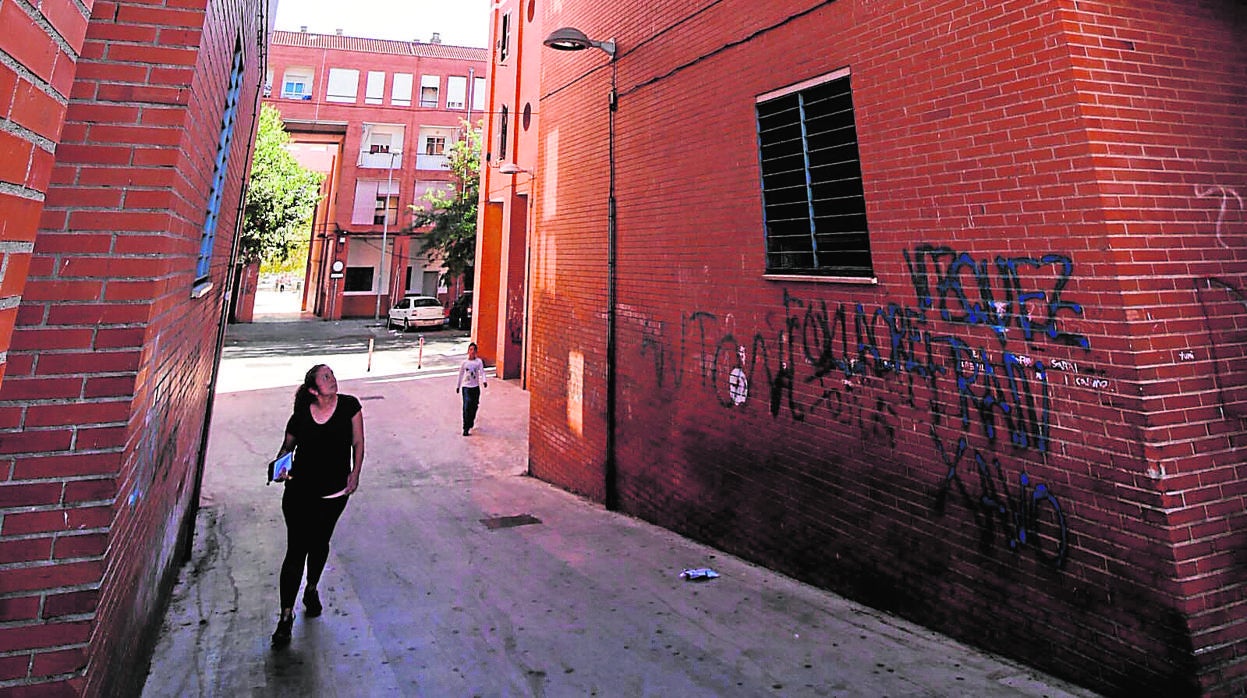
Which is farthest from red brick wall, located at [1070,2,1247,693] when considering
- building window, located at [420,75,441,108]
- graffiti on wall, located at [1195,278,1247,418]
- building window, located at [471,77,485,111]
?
building window, located at [420,75,441,108]

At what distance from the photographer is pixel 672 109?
615 centimetres

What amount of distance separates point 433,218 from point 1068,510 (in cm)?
2837

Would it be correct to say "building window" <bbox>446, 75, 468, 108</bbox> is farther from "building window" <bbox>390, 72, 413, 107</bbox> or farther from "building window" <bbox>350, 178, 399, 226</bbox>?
"building window" <bbox>350, 178, 399, 226</bbox>

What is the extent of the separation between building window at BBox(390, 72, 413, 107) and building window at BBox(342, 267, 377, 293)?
10.5m

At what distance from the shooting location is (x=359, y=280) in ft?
118

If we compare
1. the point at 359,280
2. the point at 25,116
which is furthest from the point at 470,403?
the point at 359,280

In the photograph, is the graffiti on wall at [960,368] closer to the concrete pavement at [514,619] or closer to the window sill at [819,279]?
the window sill at [819,279]

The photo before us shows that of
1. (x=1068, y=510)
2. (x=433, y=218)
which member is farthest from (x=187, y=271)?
(x=433, y=218)

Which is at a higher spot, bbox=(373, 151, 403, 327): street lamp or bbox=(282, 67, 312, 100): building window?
bbox=(282, 67, 312, 100): building window

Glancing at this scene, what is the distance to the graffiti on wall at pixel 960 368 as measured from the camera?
10.9ft

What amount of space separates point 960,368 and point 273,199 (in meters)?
28.9

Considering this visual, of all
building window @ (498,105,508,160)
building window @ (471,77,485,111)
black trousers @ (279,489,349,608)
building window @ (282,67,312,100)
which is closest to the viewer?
black trousers @ (279,489,349,608)

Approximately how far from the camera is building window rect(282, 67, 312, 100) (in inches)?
1387

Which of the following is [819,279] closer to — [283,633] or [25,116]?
[25,116]
